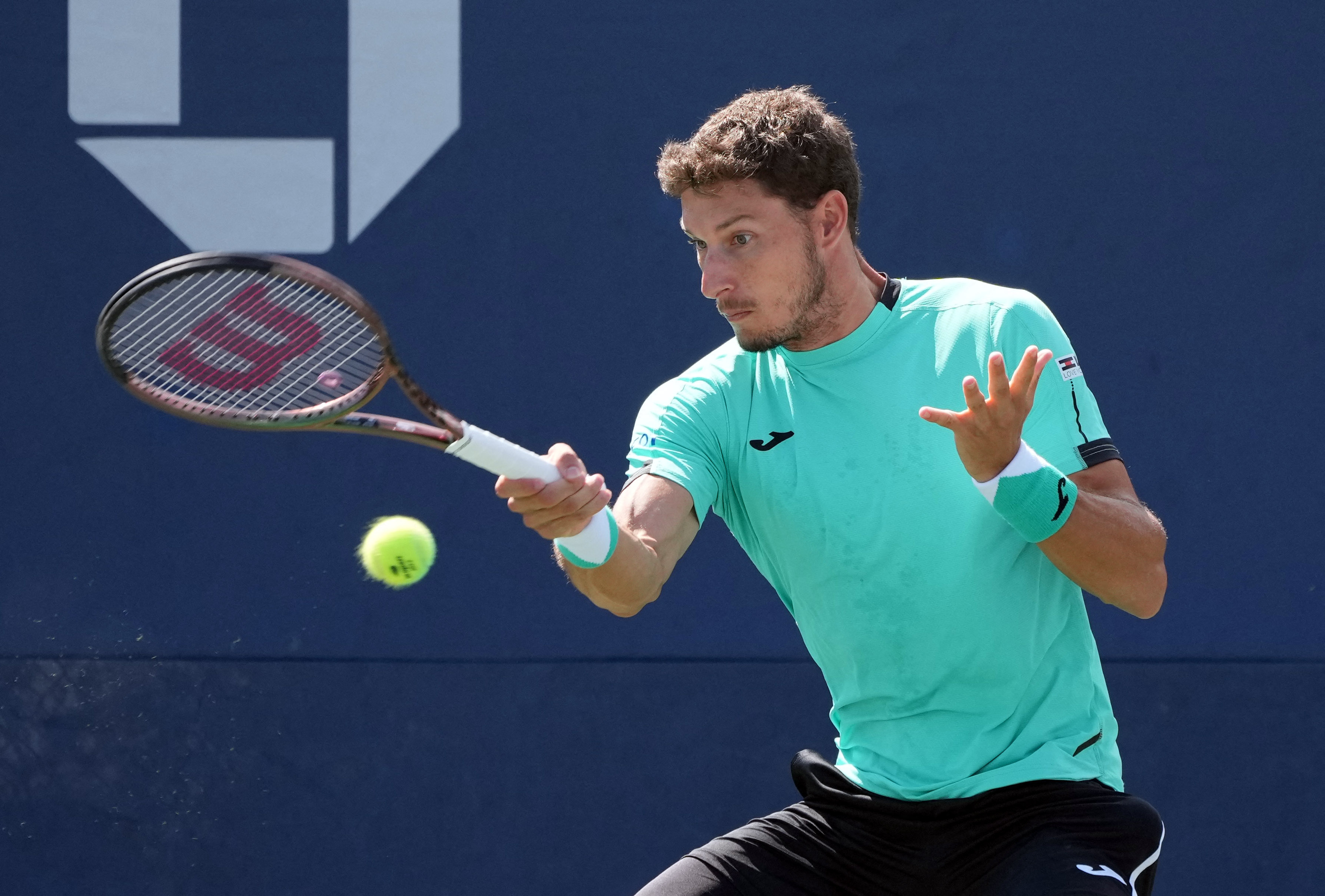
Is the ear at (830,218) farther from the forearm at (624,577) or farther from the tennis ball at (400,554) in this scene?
the tennis ball at (400,554)

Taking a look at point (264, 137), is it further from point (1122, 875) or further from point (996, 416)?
point (1122, 875)

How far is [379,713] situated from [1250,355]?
7.74 ft

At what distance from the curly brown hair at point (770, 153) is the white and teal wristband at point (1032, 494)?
2.14 ft

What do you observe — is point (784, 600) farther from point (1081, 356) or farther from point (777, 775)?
point (1081, 356)

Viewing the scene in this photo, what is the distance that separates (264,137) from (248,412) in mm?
1742

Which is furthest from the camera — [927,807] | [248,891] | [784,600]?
[248,891]

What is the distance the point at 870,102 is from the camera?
12.3 ft

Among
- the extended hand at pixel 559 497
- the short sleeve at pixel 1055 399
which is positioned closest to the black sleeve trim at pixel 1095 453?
the short sleeve at pixel 1055 399

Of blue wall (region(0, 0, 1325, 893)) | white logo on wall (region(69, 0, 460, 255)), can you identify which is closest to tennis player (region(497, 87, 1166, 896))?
blue wall (region(0, 0, 1325, 893))

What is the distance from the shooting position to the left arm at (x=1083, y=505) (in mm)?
2033

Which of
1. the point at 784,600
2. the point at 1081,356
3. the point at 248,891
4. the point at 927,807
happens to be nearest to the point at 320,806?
the point at 248,891

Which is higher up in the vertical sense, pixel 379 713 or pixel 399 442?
pixel 399 442

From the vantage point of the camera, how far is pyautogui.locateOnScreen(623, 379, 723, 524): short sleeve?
7.93 feet

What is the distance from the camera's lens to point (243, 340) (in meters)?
2.44
